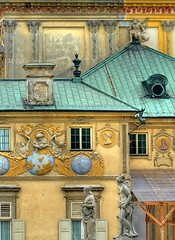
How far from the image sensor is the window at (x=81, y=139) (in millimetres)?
62375

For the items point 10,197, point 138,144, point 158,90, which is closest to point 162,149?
point 138,144

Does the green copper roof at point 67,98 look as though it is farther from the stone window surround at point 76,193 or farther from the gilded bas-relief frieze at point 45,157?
the stone window surround at point 76,193

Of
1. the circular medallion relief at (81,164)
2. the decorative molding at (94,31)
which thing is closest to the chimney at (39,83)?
the circular medallion relief at (81,164)

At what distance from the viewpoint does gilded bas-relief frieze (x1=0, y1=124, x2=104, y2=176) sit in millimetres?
61781

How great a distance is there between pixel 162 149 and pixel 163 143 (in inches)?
11.8

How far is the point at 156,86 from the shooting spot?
66.4 meters

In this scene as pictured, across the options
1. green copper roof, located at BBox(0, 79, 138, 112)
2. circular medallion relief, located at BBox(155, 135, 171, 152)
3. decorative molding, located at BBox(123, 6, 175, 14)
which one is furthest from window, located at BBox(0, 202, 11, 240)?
decorative molding, located at BBox(123, 6, 175, 14)

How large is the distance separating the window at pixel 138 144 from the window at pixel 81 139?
317cm

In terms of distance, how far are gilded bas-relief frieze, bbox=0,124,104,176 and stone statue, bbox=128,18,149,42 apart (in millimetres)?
10544

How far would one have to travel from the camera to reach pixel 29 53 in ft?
232

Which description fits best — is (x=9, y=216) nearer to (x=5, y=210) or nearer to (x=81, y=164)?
(x=5, y=210)

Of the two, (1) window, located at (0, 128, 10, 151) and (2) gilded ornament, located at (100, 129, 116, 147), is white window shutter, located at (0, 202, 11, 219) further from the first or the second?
(2) gilded ornament, located at (100, 129, 116, 147)

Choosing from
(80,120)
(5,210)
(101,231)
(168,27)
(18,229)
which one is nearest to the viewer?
(18,229)

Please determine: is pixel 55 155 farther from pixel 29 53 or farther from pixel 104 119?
pixel 29 53
